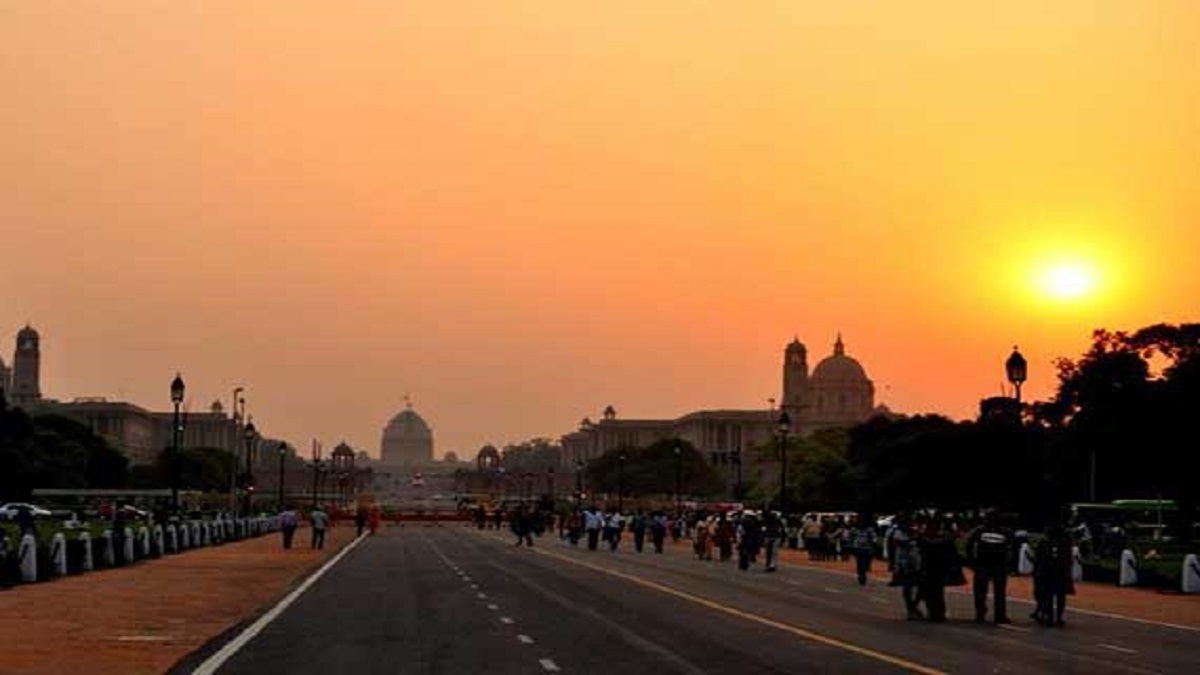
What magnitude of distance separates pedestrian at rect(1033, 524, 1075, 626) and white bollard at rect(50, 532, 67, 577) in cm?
2370

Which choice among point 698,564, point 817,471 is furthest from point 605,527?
point 817,471

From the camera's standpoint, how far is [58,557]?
153ft

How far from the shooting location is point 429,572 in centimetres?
5519

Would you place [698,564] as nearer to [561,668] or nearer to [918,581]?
[918,581]

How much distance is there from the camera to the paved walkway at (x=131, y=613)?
2438 cm

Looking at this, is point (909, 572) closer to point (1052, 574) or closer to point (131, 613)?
point (1052, 574)

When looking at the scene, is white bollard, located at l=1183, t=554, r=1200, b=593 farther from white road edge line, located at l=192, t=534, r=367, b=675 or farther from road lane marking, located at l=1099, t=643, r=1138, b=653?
white road edge line, located at l=192, t=534, r=367, b=675

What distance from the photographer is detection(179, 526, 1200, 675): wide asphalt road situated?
2423 cm

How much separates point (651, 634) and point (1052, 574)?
8.63 meters

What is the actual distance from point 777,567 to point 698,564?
4227mm

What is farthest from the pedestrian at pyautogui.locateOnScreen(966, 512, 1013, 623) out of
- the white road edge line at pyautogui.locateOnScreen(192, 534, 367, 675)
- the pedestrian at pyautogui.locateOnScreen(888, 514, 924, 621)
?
the white road edge line at pyautogui.locateOnScreen(192, 534, 367, 675)

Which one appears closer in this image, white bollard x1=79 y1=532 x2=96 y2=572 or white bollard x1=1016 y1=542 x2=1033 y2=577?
white bollard x1=79 y1=532 x2=96 y2=572

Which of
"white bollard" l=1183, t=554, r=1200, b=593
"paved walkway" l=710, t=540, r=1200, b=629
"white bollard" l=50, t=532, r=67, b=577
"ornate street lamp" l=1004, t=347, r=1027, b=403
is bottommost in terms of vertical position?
"paved walkway" l=710, t=540, r=1200, b=629

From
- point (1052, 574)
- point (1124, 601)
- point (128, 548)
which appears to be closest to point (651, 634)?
point (1052, 574)
